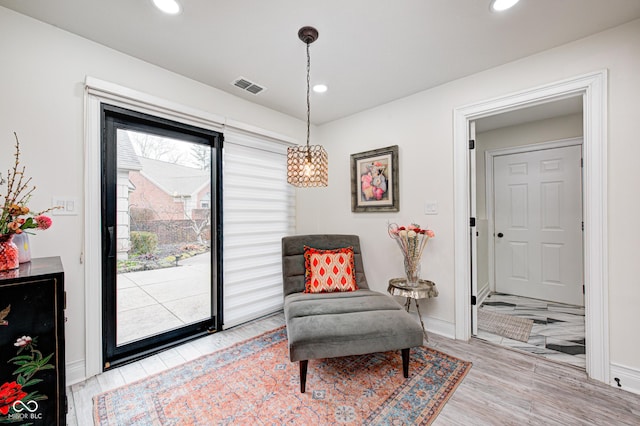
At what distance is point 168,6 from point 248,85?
1017 mm

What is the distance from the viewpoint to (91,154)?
1900mm

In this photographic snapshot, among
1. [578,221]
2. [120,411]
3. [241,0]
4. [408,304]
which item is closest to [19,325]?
[120,411]

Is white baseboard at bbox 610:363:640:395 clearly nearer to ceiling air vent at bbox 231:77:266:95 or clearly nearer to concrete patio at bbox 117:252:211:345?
concrete patio at bbox 117:252:211:345

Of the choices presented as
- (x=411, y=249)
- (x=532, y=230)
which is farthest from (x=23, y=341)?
(x=532, y=230)

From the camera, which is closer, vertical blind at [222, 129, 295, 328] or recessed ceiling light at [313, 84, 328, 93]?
recessed ceiling light at [313, 84, 328, 93]

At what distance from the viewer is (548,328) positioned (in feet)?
8.82

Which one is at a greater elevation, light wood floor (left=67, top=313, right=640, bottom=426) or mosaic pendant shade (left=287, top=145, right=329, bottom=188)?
mosaic pendant shade (left=287, top=145, right=329, bottom=188)

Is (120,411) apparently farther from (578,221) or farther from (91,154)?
(578,221)

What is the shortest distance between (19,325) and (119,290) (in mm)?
1074

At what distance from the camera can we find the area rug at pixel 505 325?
2568 mm

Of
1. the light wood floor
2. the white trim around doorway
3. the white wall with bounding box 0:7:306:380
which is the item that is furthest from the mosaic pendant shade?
the white trim around doorway

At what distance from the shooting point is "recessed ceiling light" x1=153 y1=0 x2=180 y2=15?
1560 millimetres

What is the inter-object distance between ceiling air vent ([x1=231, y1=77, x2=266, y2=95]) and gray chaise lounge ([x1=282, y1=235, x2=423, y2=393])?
2119mm

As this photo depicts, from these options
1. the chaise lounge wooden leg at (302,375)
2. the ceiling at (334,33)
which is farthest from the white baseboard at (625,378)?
the ceiling at (334,33)
